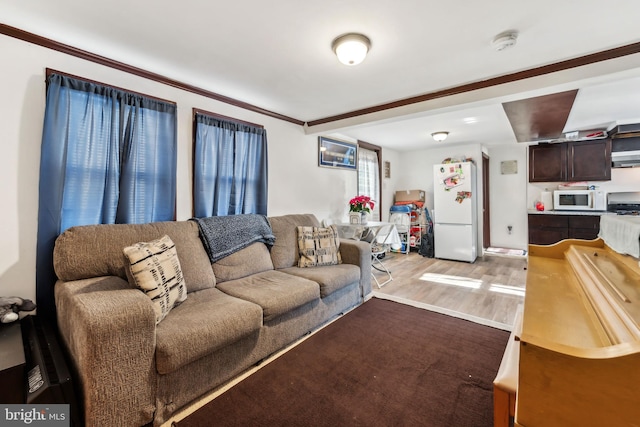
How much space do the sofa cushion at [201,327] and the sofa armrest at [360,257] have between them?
137 cm

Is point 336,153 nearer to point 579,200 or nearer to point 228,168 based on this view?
point 228,168

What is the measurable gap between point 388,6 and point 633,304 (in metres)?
1.74

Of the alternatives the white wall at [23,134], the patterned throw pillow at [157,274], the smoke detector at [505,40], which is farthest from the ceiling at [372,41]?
the patterned throw pillow at [157,274]

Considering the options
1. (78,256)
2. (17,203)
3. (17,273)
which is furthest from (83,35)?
(17,273)

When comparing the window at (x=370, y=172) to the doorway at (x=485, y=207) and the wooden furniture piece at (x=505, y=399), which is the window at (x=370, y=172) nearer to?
the doorway at (x=485, y=207)

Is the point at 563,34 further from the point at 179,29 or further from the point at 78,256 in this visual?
the point at 78,256

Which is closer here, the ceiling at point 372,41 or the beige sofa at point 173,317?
the beige sofa at point 173,317

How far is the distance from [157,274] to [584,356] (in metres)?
1.92

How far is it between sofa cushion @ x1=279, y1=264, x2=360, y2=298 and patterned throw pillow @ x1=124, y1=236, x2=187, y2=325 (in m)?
1.06

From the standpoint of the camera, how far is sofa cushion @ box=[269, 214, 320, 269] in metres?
2.90

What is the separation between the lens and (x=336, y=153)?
448 centimetres

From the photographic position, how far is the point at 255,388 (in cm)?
171

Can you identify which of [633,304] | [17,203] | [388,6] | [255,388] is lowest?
[255,388]

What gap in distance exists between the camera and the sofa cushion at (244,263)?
2.41 m
